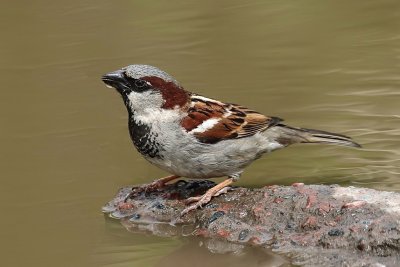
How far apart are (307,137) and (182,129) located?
3.59ft

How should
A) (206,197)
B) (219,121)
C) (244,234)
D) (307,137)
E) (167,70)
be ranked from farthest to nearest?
(167,70), (307,137), (219,121), (206,197), (244,234)

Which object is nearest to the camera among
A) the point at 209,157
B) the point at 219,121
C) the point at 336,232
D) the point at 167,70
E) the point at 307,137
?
the point at 336,232

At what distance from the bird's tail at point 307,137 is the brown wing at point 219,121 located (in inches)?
6.4

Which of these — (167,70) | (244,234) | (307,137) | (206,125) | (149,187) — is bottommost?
(244,234)

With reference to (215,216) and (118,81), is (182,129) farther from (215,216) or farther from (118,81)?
(215,216)

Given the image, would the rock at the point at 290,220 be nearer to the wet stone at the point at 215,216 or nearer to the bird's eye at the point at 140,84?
the wet stone at the point at 215,216

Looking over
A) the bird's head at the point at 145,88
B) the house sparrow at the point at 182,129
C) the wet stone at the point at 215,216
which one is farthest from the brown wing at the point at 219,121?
the wet stone at the point at 215,216

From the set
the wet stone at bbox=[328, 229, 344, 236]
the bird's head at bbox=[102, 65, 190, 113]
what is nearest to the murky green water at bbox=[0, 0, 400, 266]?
the wet stone at bbox=[328, 229, 344, 236]

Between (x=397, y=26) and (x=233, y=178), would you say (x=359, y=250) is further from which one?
(x=397, y=26)

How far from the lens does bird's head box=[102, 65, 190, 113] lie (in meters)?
6.34

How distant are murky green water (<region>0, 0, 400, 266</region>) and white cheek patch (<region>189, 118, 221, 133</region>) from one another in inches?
28.9

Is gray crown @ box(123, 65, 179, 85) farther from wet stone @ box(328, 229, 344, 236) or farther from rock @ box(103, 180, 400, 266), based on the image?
Result: wet stone @ box(328, 229, 344, 236)

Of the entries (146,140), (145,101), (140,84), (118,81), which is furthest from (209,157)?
(118,81)

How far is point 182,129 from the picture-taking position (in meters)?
6.30
